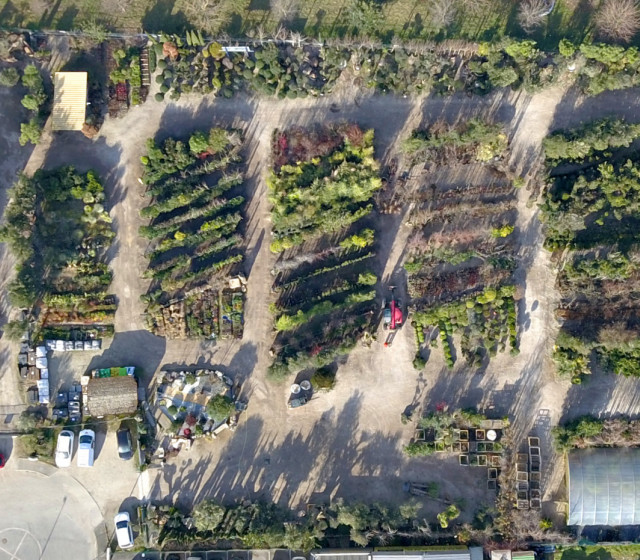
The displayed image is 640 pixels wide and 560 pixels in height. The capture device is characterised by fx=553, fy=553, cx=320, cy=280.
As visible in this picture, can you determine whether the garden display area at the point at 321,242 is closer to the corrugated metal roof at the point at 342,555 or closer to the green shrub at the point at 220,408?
the green shrub at the point at 220,408

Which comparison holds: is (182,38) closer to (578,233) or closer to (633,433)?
(578,233)

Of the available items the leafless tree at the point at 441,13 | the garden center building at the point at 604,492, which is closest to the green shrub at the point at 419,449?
the garden center building at the point at 604,492

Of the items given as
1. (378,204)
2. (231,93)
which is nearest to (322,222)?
(378,204)

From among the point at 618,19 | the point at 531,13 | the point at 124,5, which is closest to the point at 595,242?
the point at 618,19

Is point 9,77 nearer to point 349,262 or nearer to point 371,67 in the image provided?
point 371,67

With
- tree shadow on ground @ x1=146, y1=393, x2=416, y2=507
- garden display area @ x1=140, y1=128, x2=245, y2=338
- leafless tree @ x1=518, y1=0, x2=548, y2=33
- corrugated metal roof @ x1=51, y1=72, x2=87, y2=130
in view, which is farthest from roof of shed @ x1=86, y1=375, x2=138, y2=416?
leafless tree @ x1=518, y1=0, x2=548, y2=33

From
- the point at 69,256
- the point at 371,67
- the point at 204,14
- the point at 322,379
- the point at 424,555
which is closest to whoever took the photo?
the point at 424,555

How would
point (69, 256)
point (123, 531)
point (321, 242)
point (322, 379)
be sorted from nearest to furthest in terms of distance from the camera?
1. point (123, 531)
2. point (69, 256)
3. point (322, 379)
4. point (321, 242)

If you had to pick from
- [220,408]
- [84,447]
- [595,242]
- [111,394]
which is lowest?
[84,447]
